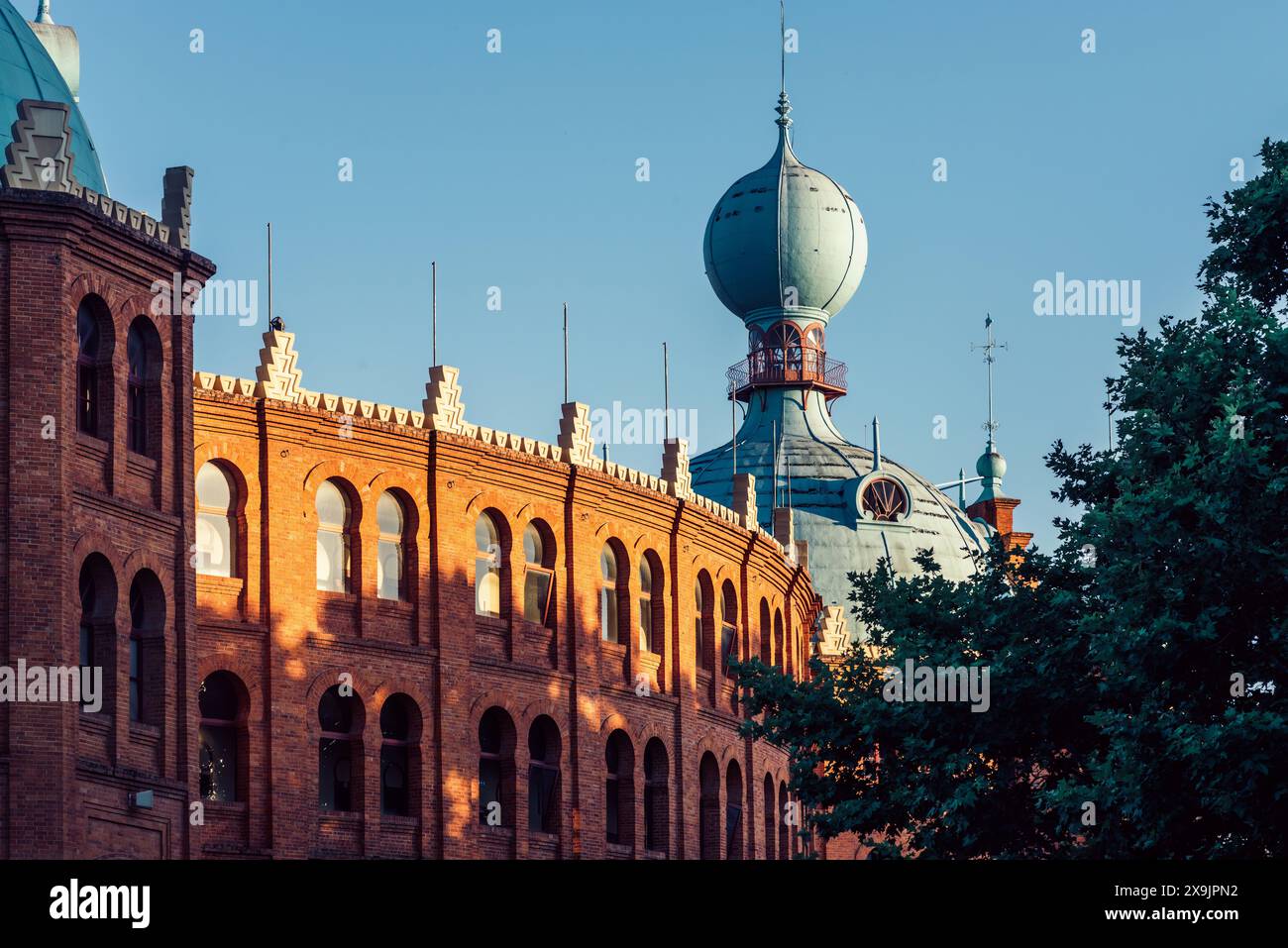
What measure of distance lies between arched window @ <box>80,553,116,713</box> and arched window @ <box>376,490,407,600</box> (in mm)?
13071

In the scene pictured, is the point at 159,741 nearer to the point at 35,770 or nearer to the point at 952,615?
the point at 35,770

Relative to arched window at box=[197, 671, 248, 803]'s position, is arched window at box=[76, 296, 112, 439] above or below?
above

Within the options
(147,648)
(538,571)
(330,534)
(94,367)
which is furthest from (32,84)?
(538,571)

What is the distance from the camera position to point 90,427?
48125 mm

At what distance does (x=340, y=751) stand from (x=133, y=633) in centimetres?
1106

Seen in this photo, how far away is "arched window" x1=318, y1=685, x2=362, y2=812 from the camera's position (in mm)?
58688

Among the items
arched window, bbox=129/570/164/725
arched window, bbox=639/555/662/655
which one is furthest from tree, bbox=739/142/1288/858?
arched window, bbox=639/555/662/655

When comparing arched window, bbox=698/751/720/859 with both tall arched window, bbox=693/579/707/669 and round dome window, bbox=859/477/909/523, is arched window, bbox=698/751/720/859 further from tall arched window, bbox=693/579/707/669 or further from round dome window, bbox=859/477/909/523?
round dome window, bbox=859/477/909/523

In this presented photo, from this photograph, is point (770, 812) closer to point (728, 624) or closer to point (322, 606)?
point (728, 624)

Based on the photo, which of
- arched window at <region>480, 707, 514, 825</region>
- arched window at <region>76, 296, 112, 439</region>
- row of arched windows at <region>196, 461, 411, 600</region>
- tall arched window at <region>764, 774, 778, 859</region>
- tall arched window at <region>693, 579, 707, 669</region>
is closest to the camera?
arched window at <region>76, 296, 112, 439</region>

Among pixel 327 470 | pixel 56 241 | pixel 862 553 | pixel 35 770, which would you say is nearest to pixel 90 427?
pixel 56 241

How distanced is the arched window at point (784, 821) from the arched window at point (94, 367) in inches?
1202

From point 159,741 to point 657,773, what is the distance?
20889 millimetres

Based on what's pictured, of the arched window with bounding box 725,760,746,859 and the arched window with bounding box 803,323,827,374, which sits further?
the arched window with bounding box 803,323,827,374
